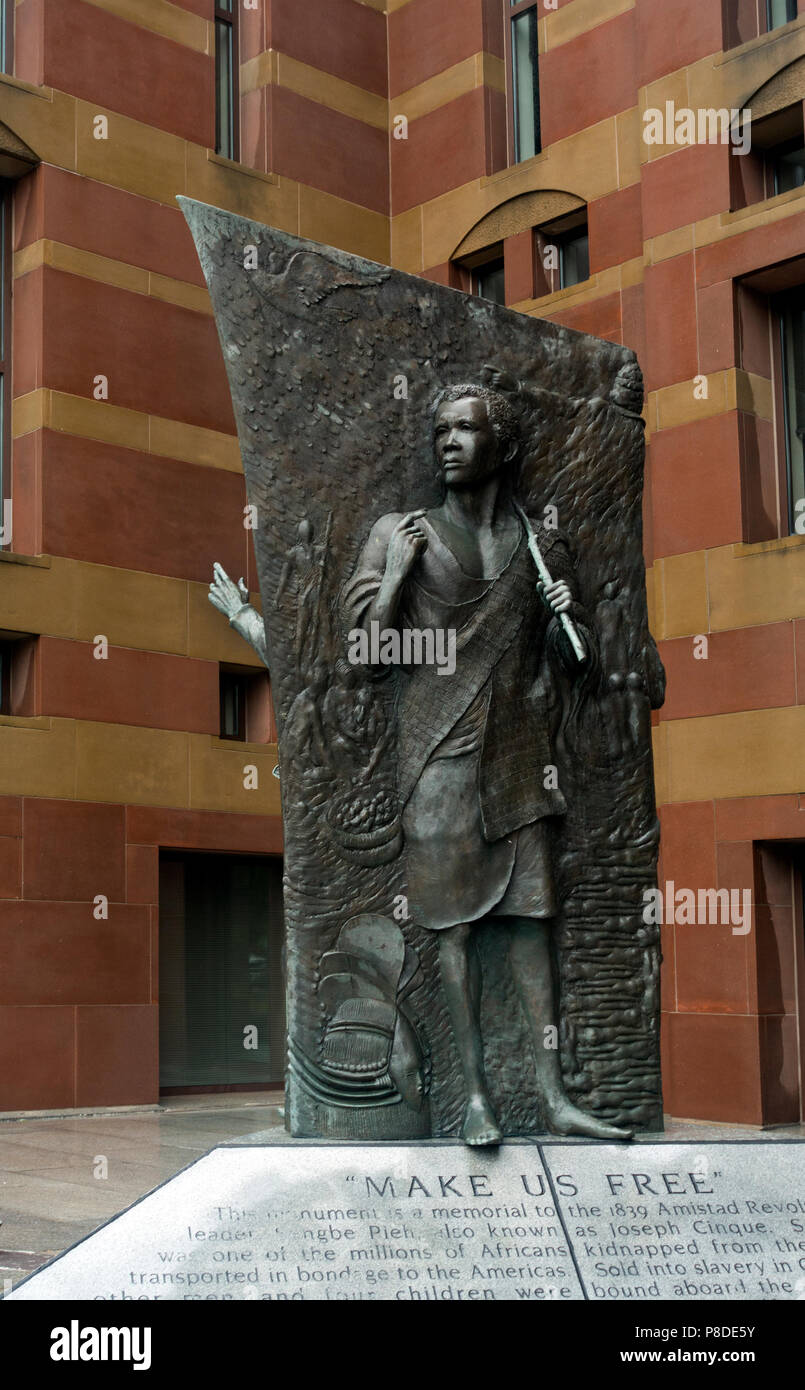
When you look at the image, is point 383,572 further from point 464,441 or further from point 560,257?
point 560,257

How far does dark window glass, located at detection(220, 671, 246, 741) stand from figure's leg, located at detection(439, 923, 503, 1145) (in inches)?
396

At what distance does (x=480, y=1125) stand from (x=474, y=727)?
5.79ft

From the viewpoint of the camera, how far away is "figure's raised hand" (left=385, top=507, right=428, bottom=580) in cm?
724

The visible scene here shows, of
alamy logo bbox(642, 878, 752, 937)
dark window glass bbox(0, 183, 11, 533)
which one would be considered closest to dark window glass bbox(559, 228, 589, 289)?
dark window glass bbox(0, 183, 11, 533)

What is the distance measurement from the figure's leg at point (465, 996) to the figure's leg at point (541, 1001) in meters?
0.23

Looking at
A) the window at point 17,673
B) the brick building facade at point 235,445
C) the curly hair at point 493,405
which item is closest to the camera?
the curly hair at point 493,405

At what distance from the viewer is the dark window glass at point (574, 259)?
56.2 feet

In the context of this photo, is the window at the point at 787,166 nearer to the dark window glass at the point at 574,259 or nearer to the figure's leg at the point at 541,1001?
the dark window glass at the point at 574,259

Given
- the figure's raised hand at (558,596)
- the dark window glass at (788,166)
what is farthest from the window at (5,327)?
the figure's raised hand at (558,596)

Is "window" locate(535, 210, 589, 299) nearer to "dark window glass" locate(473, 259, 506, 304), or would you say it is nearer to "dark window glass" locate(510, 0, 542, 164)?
"dark window glass" locate(473, 259, 506, 304)

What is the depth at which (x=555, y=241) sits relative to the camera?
56.8 ft

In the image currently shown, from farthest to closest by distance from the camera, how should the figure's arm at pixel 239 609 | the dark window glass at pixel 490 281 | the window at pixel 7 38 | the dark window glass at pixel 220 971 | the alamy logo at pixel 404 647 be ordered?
the dark window glass at pixel 490 281
the dark window glass at pixel 220 971
the window at pixel 7 38
the figure's arm at pixel 239 609
the alamy logo at pixel 404 647

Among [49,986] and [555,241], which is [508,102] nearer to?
[555,241]

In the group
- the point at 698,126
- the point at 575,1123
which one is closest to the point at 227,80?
the point at 698,126
